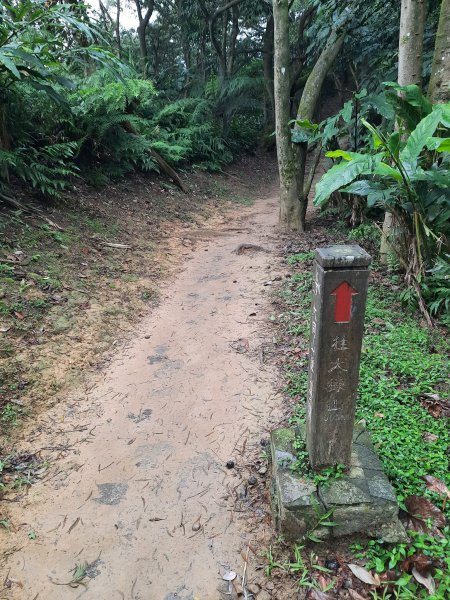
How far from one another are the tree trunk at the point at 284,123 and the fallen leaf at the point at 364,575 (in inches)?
252

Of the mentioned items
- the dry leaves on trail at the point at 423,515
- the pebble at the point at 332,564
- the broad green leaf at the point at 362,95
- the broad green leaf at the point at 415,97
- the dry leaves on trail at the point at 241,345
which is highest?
the broad green leaf at the point at 362,95

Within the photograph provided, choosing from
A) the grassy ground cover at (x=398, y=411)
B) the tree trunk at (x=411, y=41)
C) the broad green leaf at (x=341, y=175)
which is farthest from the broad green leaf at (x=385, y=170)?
the tree trunk at (x=411, y=41)

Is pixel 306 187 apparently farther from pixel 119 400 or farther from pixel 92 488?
pixel 92 488

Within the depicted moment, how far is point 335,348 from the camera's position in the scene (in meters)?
2.18

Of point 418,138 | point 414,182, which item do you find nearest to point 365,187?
point 414,182

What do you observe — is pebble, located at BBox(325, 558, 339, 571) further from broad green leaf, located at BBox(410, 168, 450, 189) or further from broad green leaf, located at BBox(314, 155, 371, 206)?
broad green leaf, located at BBox(410, 168, 450, 189)

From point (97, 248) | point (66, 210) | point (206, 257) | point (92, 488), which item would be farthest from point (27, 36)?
point (92, 488)

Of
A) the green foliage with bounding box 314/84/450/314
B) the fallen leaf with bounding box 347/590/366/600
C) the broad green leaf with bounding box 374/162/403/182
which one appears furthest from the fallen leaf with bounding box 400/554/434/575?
the broad green leaf with bounding box 374/162/403/182

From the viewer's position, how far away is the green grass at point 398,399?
2156 mm

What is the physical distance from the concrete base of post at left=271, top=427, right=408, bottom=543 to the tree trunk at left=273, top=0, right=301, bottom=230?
602 centimetres

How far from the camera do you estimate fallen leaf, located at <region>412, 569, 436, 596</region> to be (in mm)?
1975

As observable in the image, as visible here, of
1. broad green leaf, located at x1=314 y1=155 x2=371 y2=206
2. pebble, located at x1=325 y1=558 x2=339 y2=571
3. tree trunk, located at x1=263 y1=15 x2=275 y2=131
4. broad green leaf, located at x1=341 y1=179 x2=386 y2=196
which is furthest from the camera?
tree trunk, located at x1=263 y1=15 x2=275 y2=131

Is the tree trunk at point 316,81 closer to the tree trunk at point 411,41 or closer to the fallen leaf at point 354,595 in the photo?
the tree trunk at point 411,41

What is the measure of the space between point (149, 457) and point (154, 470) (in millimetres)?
142
